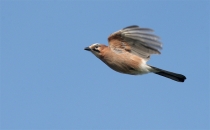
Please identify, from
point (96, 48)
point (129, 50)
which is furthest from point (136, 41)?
point (96, 48)

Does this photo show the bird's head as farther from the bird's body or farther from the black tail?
the black tail

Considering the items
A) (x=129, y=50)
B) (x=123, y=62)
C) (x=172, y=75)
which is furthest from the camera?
(x=172, y=75)

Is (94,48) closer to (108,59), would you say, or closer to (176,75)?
(108,59)

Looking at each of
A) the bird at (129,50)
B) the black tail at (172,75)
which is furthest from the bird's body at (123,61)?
the black tail at (172,75)

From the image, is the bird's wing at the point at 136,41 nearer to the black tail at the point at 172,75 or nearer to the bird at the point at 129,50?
the bird at the point at 129,50

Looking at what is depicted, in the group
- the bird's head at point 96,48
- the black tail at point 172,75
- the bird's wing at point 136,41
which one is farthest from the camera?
the black tail at point 172,75

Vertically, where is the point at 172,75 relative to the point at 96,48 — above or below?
below

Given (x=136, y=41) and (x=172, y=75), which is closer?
(x=136, y=41)

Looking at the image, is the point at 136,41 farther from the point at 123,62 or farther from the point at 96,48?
the point at 96,48
